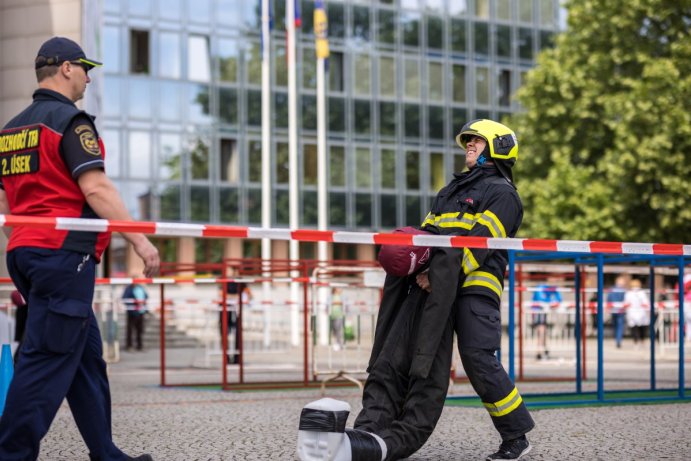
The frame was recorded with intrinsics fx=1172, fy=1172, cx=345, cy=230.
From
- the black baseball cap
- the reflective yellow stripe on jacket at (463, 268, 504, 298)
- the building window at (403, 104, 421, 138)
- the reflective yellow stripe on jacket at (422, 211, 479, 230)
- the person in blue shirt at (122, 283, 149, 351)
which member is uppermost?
the building window at (403, 104, 421, 138)

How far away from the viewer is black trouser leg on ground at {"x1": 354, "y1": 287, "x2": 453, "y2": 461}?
590 cm

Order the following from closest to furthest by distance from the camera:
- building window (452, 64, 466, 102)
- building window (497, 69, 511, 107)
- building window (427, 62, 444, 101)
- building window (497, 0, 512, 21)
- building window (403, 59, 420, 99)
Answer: building window (403, 59, 420, 99), building window (427, 62, 444, 101), building window (452, 64, 466, 102), building window (497, 0, 512, 21), building window (497, 69, 511, 107)

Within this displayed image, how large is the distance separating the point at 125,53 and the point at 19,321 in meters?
24.7

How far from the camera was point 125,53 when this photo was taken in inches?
1491

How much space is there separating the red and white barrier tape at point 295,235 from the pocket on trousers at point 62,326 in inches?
13.1

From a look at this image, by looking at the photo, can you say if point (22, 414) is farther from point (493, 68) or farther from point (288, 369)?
point (493, 68)

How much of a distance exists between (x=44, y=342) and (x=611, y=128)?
27.7 metres

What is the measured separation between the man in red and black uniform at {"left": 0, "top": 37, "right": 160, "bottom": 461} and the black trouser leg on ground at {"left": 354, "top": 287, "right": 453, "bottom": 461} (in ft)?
4.47

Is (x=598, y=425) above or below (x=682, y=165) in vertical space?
below

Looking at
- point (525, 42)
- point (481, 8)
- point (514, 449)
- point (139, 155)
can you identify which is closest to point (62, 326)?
point (514, 449)

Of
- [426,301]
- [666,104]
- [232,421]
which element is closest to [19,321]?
[232,421]

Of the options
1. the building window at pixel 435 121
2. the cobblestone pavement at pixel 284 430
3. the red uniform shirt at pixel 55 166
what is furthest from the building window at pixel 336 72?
the red uniform shirt at pixel 55 166

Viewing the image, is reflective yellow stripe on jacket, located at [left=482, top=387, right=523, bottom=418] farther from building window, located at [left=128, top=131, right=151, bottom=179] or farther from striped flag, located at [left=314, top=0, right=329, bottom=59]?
building window, located at [left=128, top=131, right=151, bottom=179]

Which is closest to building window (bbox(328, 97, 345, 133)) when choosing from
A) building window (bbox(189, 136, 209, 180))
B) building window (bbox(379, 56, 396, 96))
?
building window (bbox(379, 56, 396, 96))
